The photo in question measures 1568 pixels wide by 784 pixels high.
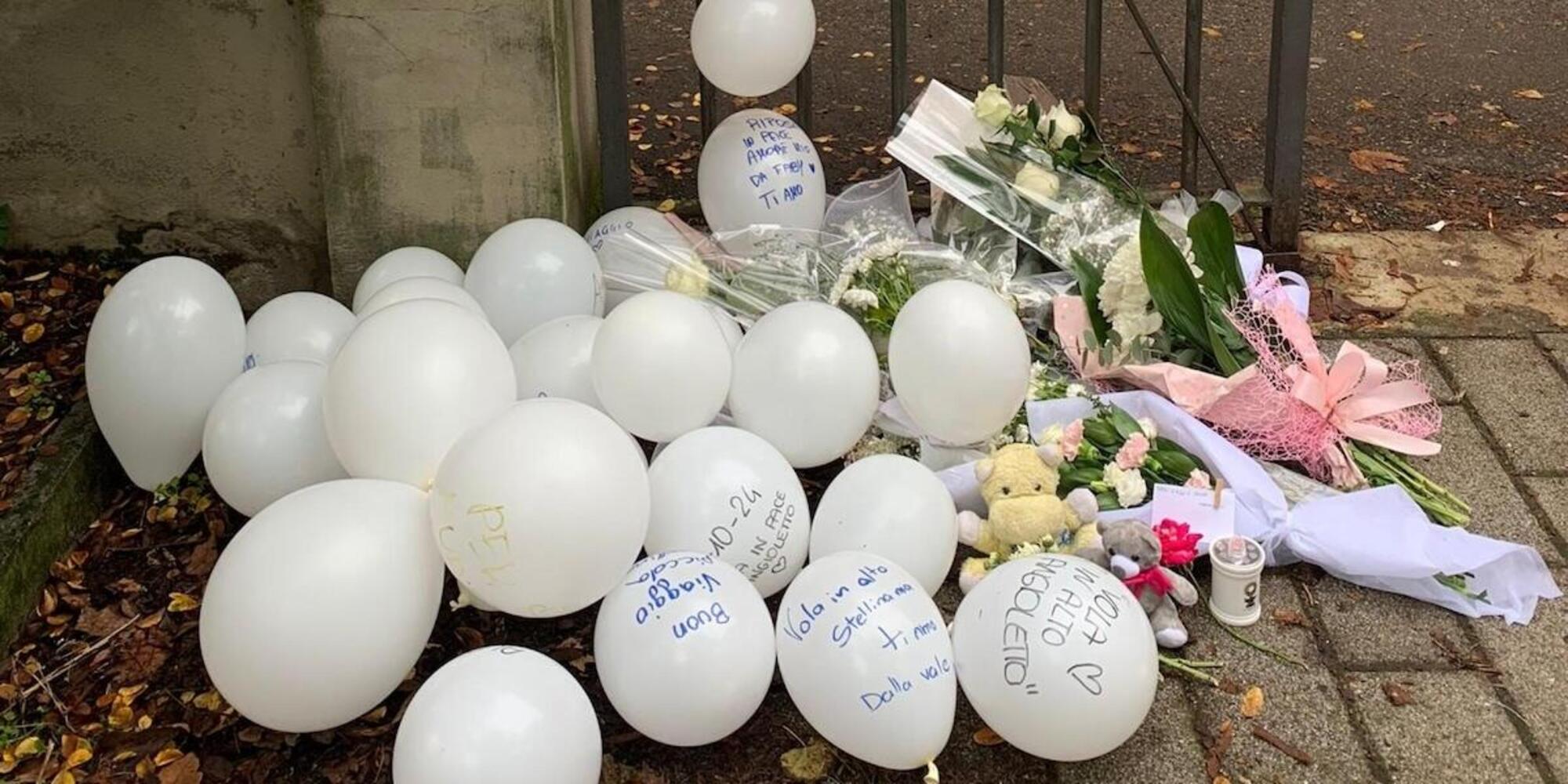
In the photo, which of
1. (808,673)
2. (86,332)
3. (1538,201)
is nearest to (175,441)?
(86,332)

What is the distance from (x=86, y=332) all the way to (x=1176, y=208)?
8.76 feet

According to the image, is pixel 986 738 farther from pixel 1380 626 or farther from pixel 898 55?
pixel 898 55

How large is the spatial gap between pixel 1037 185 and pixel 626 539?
5.40 ft

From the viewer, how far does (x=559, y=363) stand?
3078 mm

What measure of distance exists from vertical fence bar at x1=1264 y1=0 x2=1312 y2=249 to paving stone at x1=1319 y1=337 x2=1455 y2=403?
0.43m

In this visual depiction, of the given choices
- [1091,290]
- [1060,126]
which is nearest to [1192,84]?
[1060,126]

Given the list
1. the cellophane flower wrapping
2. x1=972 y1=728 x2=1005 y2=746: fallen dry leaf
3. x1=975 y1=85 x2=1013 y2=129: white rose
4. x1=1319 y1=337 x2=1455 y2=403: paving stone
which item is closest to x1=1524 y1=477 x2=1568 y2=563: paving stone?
x1=1319 y1=337 x2=1455 y2=403: paving stone

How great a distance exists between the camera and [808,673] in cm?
251

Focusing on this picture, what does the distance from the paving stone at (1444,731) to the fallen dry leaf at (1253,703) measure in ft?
0.56

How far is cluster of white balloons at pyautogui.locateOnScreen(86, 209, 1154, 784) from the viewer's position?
2418 mm

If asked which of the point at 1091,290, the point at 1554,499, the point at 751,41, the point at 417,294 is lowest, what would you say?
the point at 1554,499

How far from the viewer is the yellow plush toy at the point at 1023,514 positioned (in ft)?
9.66

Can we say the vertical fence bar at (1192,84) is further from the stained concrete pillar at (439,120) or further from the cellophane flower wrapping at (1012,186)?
the stained concrete pillar at (439,120)

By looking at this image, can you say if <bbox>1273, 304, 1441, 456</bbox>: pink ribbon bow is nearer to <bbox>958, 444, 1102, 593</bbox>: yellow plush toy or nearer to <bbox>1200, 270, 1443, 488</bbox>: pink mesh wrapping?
<bbox>1200, 270, 1443, 488</bbox>: pink mesh wrapping
